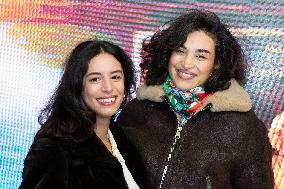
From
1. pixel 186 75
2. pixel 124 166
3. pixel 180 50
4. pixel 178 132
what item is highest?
pixel 180 50

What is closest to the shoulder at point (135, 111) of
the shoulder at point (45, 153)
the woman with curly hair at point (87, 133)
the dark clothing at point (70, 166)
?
the woman with curly hair at point (87, 133)

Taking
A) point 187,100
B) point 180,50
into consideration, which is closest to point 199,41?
point 180,50

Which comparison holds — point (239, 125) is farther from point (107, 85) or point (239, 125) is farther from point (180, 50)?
point (107, 85)

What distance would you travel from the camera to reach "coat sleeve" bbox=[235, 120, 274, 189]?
7.42ft

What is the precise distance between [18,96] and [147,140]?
1.35 meters

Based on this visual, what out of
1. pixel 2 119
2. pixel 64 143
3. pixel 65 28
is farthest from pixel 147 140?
pixel 2 119

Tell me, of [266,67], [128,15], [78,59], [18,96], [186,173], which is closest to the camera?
[78,59]

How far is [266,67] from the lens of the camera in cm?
298

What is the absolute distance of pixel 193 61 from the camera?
90.6 inches

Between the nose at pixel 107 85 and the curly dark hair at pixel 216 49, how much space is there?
0.43 metres

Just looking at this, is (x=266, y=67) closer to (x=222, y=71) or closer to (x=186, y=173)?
(x=222, y=71)

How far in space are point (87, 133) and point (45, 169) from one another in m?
0.26

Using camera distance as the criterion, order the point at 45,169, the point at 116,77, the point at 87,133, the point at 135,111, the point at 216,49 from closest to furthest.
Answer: the point at 45,169 < the point at 87,133 < the point at 116,77 < the point at 216,49 < the point at 135,111

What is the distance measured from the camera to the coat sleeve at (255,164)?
226 cm
